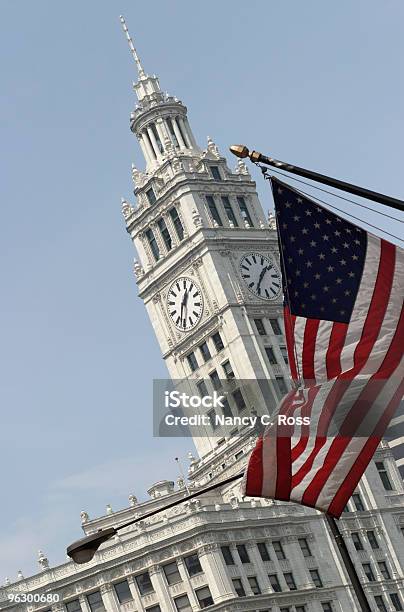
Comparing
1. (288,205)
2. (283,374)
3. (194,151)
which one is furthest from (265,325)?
(288,205)

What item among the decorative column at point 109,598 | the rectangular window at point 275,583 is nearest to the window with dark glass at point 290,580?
the rectangular window at point 275,583

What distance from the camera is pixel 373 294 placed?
102ft

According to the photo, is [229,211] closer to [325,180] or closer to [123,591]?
[123,591]

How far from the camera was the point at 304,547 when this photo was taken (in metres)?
112

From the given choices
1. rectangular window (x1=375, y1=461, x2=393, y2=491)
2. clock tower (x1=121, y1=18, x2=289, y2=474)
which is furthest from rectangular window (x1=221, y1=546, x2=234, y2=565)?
rectangular window (x1=375, y1=461, x2=393, y2=491)

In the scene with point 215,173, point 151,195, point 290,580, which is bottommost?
point 290,580

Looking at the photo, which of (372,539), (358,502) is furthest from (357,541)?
(358,502)

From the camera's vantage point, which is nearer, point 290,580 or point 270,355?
point 290,580

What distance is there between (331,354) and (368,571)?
8712 cm

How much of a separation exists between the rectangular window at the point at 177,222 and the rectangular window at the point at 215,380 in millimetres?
14402

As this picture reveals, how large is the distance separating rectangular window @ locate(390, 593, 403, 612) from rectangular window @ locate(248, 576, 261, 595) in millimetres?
14089

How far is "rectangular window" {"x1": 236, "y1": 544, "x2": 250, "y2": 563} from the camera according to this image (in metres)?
106

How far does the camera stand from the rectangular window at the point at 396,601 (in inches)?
4412

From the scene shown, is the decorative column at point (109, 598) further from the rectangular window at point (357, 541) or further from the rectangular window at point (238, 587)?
the rectangular window at point (357, 541)
